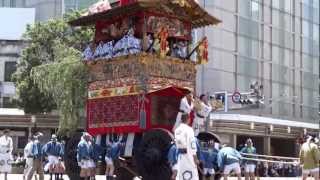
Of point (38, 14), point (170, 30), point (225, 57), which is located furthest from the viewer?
point (38, 14)

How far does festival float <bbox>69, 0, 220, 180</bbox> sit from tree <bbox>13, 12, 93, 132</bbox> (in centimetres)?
1538

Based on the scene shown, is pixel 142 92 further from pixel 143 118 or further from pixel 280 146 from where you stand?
pixel 280 146

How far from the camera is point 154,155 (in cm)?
1474

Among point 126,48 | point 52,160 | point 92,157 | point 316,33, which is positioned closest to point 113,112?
point 92,157

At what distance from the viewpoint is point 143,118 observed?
50.6ft

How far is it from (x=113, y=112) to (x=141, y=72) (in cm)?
157

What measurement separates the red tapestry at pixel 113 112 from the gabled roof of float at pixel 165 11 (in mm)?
2295

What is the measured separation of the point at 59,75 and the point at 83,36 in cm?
535

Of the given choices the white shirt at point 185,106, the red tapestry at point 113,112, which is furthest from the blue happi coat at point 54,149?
the white shirt at point 185,106

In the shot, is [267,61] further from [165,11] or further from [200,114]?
[200,114]

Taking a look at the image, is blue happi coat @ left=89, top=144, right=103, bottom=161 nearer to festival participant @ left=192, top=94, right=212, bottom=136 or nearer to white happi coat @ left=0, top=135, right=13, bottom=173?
festival participant @ left=192, top=94, right=212, bottom=136

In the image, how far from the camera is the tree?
34656 mm

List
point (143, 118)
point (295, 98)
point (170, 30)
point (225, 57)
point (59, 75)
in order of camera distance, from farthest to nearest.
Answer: point (295, 98) < point (225, 57) < point (59, 75) < point (170, 30) < point (143, 118)

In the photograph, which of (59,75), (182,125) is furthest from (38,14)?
(182,125)
